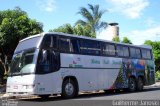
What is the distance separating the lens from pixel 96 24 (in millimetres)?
42188

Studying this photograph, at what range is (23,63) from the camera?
51.3 ft

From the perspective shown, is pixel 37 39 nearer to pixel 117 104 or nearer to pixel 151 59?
pixel 117 104

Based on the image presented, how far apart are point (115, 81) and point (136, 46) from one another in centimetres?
402

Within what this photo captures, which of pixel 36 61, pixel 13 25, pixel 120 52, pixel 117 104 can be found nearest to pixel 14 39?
pixel 13 25

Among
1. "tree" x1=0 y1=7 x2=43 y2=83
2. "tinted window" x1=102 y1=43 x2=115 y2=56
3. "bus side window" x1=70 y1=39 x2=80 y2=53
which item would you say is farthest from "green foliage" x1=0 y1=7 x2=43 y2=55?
"bus side window" x1=70 y1=39 x2=80 y2=53

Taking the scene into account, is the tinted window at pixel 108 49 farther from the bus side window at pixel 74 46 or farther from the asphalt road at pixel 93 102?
the asphalt road at pixel 93 102

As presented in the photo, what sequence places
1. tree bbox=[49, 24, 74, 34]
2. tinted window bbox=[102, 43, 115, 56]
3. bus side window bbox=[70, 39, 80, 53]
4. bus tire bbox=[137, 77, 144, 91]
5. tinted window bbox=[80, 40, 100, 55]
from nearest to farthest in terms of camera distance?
bus side window bbox=[70, 39, 80, 53] → tinted window bbox=[80, 40, 100, 55] → tinted window bbox=[102, 43, 115, 56] → bus tire bbox=[137, 77, 144, 91] → tree bbox=[49, 24, 74, 34]

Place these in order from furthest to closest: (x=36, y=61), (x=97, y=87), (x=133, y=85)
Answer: (x=133, y=85) → (x=97, y=87) → (x=36, y=61)

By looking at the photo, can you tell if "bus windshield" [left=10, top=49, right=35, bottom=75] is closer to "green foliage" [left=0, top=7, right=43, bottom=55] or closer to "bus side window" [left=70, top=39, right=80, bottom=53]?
"bus side window" [left=70, top=39, right=80, bottom=53]

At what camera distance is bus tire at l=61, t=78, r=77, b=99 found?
53.5ft

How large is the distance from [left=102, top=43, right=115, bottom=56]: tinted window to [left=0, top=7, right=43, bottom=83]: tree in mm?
7129

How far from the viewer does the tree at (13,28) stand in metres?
24.0

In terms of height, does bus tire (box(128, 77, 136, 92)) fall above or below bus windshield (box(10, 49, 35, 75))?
below

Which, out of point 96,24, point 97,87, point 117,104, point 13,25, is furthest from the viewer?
point 96,24
